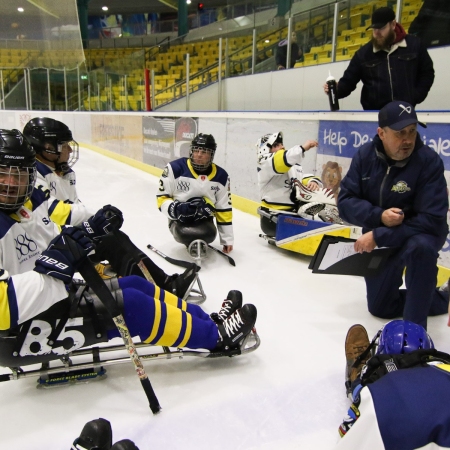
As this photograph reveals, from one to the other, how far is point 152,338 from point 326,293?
1.32m

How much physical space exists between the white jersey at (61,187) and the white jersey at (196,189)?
697 millimetres

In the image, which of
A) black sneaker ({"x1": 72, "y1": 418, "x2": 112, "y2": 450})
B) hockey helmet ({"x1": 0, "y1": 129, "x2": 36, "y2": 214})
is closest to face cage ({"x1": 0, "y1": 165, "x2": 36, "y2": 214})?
hockey helmet ({"x1": 0, "y1": 129, "x2": 36, "y2": 214})

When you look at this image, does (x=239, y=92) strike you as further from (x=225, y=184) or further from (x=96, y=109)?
(x=96, y=109)

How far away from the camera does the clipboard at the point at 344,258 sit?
208 centimetres

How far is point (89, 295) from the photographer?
1.57 metres

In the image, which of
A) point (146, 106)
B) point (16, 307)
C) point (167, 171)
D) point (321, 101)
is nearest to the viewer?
point (16, 307)

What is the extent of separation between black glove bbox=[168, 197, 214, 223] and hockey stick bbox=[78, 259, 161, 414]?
157 centimetres

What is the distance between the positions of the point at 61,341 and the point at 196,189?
5.98ft

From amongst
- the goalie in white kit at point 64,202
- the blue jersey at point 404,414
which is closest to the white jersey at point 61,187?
the goalie in white kit at point 64,202

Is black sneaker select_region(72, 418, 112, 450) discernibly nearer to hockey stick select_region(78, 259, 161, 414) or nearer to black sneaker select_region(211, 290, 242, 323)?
hockey stick select_region(78, 259, 161, 414)

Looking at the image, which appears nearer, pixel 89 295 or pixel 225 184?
pixel 89 295

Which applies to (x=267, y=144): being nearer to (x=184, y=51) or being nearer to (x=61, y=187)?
(x=61, y=187)

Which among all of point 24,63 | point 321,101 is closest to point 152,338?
point 321,101

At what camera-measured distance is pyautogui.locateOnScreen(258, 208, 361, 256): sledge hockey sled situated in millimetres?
3017
